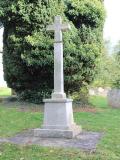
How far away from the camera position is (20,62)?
65.4ft

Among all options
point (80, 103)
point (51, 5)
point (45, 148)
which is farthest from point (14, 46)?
point (45, 148)

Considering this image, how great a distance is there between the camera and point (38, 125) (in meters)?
13.7

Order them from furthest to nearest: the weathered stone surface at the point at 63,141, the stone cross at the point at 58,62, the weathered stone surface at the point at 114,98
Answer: the weathered stone surface at the point at 114,98
the stone cross at the point at 58,62
the weathered stone surface at the point at 63,141

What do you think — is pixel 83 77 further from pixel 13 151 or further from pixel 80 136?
pixel 13 151

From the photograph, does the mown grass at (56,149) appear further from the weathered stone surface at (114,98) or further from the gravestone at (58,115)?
the weathered stone surface at (114,98)

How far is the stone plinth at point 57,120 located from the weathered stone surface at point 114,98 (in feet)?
37.5

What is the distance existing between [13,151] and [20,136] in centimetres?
217

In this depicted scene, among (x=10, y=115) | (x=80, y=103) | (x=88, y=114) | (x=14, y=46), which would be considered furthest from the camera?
(x=80, y=103)

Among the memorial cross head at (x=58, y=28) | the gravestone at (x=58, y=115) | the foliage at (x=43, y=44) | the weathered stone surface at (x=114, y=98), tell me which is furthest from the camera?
the weathered stone surface at (x=114, y=98)

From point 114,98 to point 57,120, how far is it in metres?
12.1

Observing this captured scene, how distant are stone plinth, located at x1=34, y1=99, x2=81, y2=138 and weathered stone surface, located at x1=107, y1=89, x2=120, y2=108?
11437 mm

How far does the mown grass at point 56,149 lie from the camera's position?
28.6 feet

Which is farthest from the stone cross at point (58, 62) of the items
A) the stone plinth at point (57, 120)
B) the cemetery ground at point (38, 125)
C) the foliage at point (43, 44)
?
the foliage at point (43, 44)

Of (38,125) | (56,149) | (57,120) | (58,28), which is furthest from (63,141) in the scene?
(58,28)
